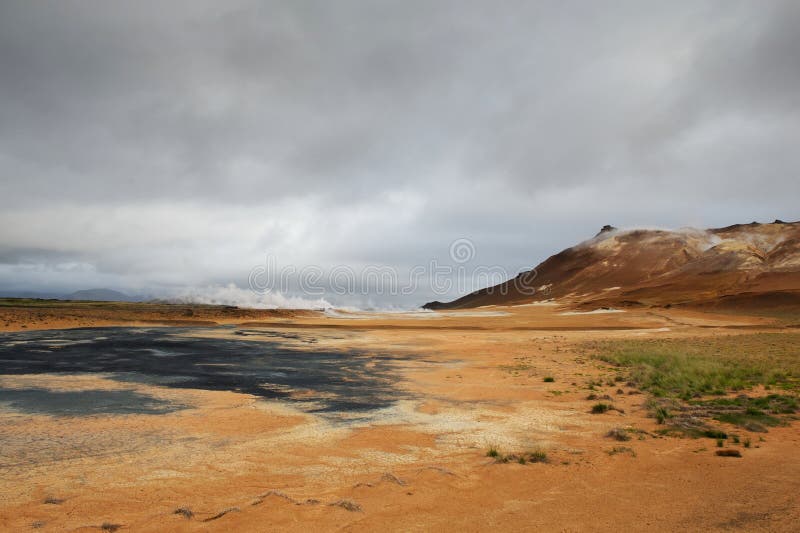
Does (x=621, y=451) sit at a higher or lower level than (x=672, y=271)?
lower

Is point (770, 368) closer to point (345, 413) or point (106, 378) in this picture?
point (345, 413)

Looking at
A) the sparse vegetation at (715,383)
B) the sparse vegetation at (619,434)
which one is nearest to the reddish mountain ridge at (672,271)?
the sparse vegetation at (715,383)

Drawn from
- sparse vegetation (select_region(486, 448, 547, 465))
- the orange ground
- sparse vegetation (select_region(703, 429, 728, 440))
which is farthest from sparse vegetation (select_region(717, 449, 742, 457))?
sparse vegetation (select_region(486, 448, 547, 465))

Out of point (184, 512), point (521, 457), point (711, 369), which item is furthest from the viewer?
point (711, 369)

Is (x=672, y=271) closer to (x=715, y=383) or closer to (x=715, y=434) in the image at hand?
(x=715, y=383)

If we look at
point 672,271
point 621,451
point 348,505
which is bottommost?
point 621,451

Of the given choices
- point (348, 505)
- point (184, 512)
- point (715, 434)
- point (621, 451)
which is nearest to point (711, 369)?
point (715, 434)

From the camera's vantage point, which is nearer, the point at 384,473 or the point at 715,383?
the point at 384,473

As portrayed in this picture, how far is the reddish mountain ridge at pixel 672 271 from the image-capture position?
298ft

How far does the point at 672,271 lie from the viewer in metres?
128

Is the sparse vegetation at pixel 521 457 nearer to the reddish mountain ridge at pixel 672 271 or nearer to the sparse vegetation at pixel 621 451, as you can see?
the sparse vegetation at pixel 621 451

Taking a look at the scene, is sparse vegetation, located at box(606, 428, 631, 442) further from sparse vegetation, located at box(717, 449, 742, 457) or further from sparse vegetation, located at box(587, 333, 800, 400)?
sparse vegetation, located at box(587, 333, 800, 400)

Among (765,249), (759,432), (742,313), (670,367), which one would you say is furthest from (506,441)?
(765,249)

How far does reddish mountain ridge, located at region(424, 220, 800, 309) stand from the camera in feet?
298
